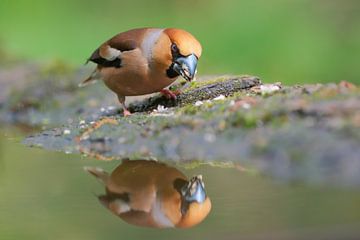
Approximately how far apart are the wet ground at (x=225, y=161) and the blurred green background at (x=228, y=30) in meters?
5.23

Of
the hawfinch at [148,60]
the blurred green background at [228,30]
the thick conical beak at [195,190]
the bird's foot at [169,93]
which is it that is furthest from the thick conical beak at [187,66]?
the blurred green background at [228,30]

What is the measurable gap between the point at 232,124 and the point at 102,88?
457cm

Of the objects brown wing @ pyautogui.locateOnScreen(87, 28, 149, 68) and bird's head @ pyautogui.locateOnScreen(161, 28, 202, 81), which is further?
brown wing @ pyautogui.locateOnScreen(87, 28, 149, 68)

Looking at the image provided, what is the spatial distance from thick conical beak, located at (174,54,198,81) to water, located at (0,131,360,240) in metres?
1.28

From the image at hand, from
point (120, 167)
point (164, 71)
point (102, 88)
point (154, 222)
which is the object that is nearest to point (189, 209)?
point (154, 222)

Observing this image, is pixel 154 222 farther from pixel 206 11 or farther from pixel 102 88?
pixel 206 11

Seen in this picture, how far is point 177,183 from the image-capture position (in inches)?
191

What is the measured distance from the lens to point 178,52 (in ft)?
21.6

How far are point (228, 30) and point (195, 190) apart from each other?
9422 millimetres

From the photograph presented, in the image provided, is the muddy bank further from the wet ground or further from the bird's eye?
the bird's eye

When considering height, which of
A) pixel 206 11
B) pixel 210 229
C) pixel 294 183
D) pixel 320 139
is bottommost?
pixel 210 229

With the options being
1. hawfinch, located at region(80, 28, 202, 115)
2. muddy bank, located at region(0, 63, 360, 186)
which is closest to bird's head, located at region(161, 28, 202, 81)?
hawfinch, located at region(80, 28, 202, 115)

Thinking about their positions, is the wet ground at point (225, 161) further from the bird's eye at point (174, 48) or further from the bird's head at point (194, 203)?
the bird's eye at point (174, 48)

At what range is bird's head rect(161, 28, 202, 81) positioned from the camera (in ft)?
21.3
